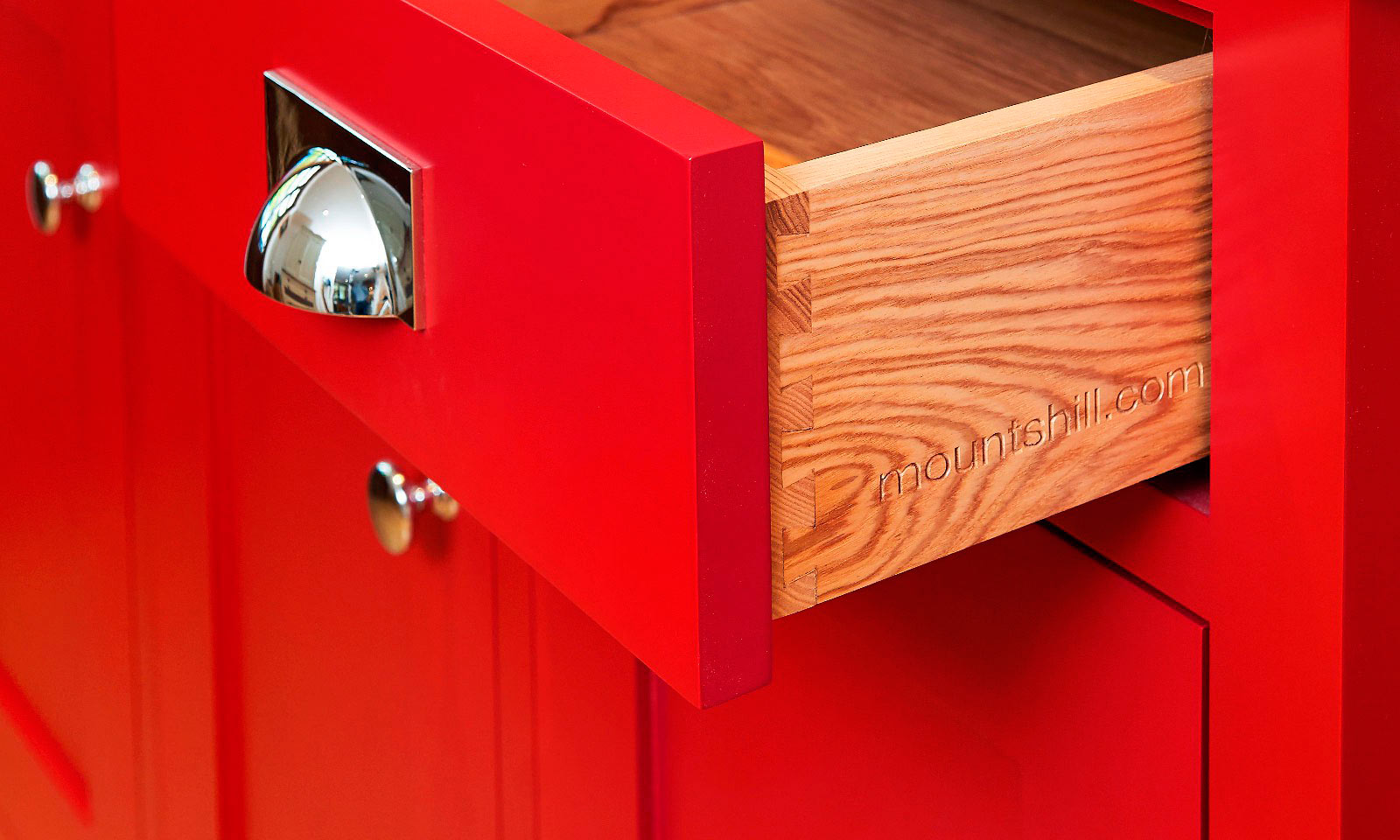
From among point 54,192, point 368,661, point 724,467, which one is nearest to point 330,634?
point 368,661

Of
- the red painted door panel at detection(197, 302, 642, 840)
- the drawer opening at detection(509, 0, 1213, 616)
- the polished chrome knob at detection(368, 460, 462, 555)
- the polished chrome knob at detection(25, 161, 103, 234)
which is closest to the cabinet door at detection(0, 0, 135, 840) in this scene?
the polished chrome knob at detection(25, 161, 103, 234)

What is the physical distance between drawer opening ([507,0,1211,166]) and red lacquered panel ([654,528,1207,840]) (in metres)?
0.18

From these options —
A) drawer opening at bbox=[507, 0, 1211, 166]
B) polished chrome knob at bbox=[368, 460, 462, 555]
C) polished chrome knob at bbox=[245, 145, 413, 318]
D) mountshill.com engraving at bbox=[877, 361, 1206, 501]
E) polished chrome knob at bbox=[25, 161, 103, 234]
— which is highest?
drawer opening at bbox=[507, 0, 1211, 166]

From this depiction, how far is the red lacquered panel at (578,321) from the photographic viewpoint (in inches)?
14.1

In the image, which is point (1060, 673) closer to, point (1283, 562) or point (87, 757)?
point (1283, 562)

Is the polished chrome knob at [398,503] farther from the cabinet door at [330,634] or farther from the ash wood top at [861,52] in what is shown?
the ash wood top at [861,52]

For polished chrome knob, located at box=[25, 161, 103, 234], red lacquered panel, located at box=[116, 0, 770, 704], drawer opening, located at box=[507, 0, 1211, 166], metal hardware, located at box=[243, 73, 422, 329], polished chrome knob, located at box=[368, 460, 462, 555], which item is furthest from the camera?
polished chrome knob, located at box=[25, 161, 103, 234]

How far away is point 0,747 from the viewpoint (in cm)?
146

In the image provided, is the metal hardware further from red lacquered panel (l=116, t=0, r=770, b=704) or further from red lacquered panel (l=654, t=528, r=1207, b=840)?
red lacquered panel (l=654, t=528, r=1207, b=840)

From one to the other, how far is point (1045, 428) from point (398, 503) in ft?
1.41

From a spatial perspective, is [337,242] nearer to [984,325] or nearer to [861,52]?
[984,325]

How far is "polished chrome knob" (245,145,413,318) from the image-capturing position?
46 centimetres

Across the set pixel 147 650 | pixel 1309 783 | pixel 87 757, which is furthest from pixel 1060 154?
pixel 87 757

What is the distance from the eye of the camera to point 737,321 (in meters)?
0.36
